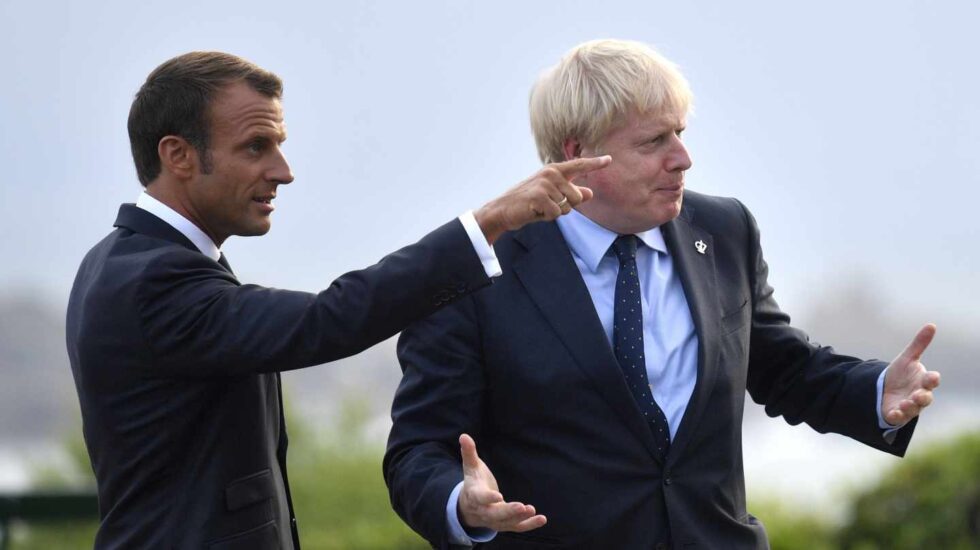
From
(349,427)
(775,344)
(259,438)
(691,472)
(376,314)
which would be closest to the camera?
(376,314)

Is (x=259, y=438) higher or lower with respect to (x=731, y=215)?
lower

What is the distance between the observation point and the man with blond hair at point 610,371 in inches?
123

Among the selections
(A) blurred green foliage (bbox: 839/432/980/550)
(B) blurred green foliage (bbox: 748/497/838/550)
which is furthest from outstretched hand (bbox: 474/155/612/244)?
(A) blurred green foliage (bbox: 839/432/980/550)

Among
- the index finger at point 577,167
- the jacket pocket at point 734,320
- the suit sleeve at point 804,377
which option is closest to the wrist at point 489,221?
the index finger at point 577,167

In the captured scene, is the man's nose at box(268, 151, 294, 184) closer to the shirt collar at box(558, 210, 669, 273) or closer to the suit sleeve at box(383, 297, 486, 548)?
the suit sleeve at box(383, 297, 486, 548)

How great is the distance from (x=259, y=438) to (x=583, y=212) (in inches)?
36.0

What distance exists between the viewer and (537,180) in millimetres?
2701

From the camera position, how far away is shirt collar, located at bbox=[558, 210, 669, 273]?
129 inches

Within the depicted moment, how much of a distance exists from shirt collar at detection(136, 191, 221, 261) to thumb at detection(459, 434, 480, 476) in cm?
65

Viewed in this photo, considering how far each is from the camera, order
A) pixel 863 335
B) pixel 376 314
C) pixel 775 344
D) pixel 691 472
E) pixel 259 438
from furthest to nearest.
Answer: pixel 863 335 → pixel 775 344 → pixel 691 472 → pixel 259 438 → pixel 376 314

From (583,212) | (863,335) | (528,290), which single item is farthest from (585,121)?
(863,335)

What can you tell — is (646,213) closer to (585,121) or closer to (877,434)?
(585,121)

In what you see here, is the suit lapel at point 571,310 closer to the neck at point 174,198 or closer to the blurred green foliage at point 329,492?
the neck at point 174,198

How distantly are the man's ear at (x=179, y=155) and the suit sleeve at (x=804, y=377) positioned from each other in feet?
4.41
